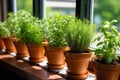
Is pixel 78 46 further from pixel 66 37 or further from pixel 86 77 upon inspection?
pixel 86 77

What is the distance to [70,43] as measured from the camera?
158 centimetres

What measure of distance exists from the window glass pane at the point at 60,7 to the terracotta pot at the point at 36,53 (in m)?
0.46

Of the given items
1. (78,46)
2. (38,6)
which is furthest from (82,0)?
(38,6)

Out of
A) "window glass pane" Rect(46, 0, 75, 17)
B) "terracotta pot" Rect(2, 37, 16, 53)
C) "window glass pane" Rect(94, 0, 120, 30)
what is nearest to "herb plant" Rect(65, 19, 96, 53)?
"window glass pane" Rect(94, 0, 120, 30)

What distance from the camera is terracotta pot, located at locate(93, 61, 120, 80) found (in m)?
1.34

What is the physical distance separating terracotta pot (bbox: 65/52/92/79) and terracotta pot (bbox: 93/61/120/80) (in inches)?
5.7

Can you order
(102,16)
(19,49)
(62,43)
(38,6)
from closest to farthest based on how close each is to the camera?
(62,43)
(102,16)
(19,49)
(38,6)

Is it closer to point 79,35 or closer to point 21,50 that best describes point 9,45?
point 21,50

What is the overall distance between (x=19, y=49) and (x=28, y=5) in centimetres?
72

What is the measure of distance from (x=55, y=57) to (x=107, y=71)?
51cm

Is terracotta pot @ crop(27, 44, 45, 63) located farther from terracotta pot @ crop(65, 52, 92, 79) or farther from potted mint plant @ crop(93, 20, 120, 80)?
potted mint plant @ crop(93, 20, 120, 80)

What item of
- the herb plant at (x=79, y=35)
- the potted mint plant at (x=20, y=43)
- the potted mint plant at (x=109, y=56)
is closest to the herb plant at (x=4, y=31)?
the potted mint plant at (x=20, y=43)

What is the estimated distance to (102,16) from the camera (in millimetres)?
1847

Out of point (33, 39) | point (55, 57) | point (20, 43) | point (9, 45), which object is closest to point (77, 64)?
point (55, 57)
